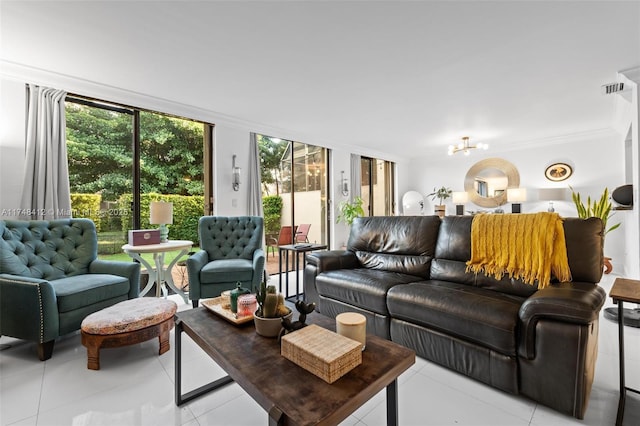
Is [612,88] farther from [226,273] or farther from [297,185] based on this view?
[226,273]

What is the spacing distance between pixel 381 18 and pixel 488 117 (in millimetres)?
3056

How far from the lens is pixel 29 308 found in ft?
6.53

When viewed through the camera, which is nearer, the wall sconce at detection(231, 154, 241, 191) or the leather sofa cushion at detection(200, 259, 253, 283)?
the leather sofa cushion at detection(200, 259, 253, 283)

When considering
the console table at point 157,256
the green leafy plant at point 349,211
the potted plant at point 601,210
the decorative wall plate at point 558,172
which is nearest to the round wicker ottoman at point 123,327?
the console table at point 157,256

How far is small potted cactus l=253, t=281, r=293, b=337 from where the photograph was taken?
4.35 feet

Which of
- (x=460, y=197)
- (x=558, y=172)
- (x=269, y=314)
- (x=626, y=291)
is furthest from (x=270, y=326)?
(x=558, y=172)

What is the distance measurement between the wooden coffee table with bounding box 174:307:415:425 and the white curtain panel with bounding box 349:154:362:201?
4.97 metres

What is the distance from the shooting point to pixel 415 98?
11.9ft

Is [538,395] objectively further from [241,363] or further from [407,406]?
[241,363]

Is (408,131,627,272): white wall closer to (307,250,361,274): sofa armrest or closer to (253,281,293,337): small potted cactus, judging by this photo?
(307,250,361,274): sofa armrest

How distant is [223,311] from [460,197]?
6162mm

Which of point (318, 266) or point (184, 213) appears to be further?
point (184, 213)

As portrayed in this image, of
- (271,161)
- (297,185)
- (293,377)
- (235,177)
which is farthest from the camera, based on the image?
(297,185)

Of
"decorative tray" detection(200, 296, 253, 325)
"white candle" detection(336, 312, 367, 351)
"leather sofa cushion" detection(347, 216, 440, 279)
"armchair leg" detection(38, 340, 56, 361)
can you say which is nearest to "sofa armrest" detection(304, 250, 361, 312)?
"leather sofa cushion" detection(347, 216, 440, 279)
